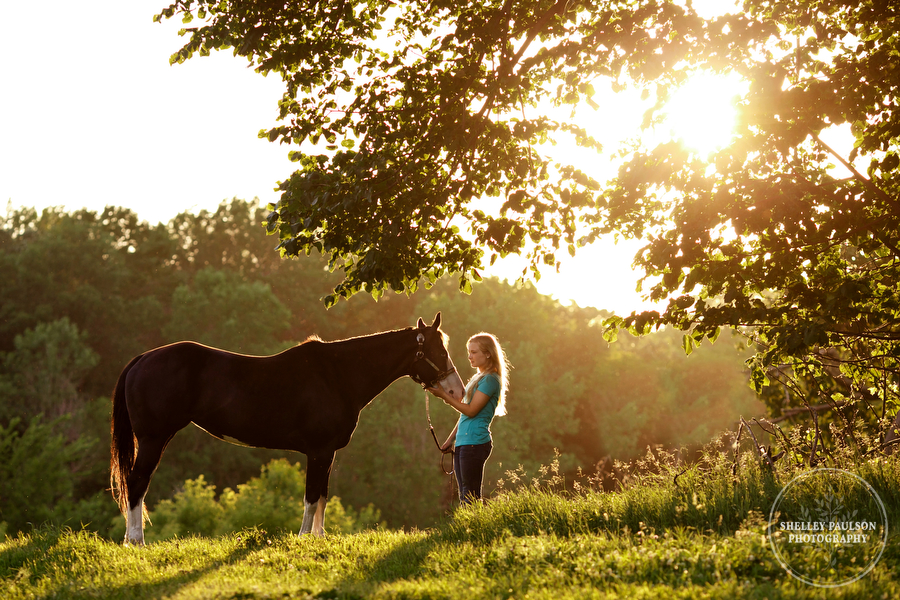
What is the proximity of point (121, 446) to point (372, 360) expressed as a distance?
3.07m

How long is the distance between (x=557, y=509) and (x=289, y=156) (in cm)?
500

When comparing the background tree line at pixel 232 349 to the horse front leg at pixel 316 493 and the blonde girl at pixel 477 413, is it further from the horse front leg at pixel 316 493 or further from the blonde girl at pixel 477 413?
the horse front leg at pixel 316 493

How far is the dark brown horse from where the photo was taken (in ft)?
25.9

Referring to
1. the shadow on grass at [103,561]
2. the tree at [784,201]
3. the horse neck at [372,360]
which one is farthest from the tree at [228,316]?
the tree at [784,201]

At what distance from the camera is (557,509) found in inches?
267

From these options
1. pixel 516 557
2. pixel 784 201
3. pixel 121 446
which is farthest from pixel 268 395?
pixel 784 201

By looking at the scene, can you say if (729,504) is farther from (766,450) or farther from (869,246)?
(869,246)

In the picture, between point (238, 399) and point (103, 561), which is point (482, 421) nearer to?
point (238, 399)

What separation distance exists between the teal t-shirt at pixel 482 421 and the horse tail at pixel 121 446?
3842 mm

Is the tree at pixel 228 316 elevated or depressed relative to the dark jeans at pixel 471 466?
elevated

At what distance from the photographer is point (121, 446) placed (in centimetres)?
811

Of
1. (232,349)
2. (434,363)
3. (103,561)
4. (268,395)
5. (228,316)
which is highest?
(228,316)

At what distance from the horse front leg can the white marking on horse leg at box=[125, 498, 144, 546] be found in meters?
1.69

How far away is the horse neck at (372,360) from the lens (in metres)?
8.28
